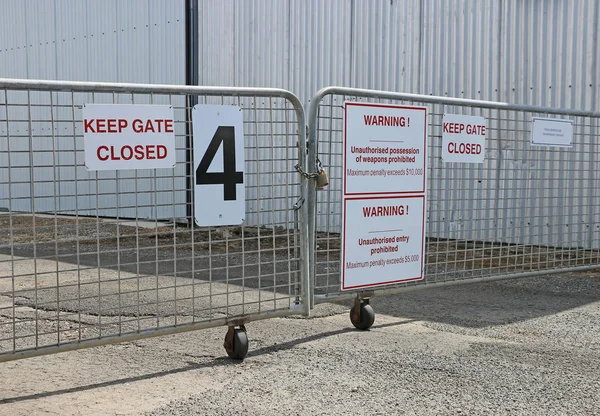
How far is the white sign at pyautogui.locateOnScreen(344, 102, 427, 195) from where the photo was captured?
5379mm

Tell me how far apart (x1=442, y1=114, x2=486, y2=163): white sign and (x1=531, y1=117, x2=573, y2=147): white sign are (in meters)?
1.05

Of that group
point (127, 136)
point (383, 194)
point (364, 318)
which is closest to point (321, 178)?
point (383, 194)

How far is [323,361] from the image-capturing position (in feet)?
15.7

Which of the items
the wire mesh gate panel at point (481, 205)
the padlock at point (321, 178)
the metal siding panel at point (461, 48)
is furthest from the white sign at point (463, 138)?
the metal siding panel at point (461, 48)

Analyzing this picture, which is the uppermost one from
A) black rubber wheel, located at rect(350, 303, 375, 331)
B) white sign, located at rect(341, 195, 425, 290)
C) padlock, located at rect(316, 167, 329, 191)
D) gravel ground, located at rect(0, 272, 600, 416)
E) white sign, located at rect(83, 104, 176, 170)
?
white sign, located at rect(83, 104, 176, 170)

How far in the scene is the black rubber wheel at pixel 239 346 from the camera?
15.6 feet

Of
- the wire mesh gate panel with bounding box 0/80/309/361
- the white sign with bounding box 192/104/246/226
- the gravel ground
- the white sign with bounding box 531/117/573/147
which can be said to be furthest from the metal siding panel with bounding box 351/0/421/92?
the white sign with bounding box 192/104/246/226

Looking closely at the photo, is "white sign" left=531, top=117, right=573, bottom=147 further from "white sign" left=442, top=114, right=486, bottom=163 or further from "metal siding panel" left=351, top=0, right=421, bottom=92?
"metal siding panel" left=351, top=0, right=421, bottom=92

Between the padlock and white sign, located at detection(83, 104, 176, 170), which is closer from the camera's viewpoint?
white sign, located at detection(83, 104, 176, 170)

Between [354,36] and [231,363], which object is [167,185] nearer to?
[354,36]

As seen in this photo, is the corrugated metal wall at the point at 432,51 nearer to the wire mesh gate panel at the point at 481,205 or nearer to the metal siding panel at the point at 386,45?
the metal siding panel at the point at 386,45

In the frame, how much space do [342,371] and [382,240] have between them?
4.60 feet

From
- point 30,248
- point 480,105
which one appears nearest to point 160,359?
point 480,105

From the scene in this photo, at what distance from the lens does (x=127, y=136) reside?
4.34m
